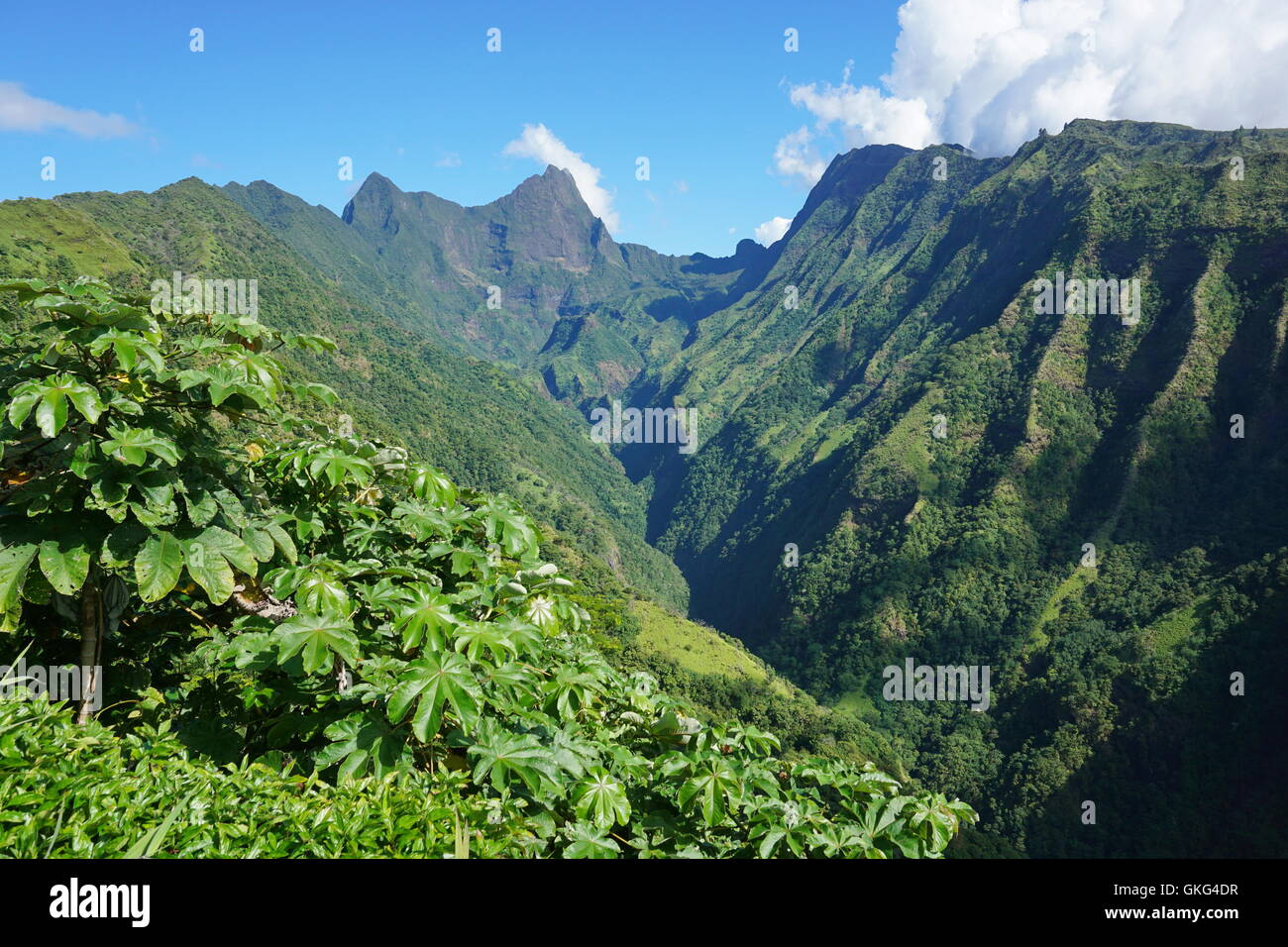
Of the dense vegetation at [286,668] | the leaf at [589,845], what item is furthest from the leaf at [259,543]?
the leaf at [589,845]

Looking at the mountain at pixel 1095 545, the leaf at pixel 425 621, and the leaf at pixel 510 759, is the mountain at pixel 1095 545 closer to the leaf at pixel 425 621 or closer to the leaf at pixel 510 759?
the leaf at pixel 510 759

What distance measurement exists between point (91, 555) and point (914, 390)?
16056cm

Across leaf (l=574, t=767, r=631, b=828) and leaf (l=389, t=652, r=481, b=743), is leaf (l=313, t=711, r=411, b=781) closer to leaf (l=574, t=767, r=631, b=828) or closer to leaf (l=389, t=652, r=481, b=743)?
leaf (l=389, t=652, r=481, b=743)

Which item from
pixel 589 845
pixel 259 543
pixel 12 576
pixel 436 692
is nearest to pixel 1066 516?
pixel 589 845

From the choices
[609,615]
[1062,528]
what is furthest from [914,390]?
[609,615]

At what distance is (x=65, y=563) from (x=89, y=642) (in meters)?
0.98

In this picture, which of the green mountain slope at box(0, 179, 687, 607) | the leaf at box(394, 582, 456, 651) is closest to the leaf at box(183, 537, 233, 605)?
the leaf at box(394, 582, 456, 651)

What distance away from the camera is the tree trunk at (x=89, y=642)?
4281 mm

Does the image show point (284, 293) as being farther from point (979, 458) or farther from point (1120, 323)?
point (1120, 323)

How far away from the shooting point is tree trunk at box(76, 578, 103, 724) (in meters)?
4.28

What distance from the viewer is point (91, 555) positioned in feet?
12.8

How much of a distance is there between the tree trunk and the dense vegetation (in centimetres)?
2

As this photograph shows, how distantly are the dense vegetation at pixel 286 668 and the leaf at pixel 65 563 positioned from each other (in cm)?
1

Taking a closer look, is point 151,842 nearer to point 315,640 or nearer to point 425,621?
point 315,640
